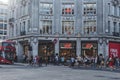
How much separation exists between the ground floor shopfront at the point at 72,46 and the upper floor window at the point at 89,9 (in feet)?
13.6

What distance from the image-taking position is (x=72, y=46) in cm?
5181

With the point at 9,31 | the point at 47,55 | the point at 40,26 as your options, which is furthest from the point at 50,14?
the point at 9,31

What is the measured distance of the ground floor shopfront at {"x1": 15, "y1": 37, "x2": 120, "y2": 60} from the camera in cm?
5013

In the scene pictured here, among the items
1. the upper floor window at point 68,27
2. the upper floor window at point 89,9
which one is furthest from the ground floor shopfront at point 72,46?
the upper floor window at point 89,9

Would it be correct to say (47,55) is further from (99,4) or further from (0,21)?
(0,21)

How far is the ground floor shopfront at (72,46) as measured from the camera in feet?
164

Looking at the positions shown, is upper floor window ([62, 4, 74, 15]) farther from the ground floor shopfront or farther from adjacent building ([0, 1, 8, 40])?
adjacent building ([0, 1, 8, 40])

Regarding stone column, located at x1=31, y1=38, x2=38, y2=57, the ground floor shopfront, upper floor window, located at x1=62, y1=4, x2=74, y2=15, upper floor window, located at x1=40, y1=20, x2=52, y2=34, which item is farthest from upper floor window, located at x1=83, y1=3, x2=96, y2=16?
stone column, located at x1=31, y1=38, x2=38, y2=57

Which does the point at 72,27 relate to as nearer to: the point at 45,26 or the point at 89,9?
the point at 89,9

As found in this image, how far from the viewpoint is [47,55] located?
52.3 metres

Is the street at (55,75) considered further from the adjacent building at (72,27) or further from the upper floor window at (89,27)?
the upper floor window at (89,27)

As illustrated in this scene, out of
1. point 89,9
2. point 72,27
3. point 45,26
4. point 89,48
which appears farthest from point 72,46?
point 89,9

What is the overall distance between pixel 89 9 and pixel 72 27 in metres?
3.93

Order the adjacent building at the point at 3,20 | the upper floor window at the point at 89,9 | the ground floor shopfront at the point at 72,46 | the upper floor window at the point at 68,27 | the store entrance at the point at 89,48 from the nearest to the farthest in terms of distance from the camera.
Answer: the ground floor shopfront at the point at 72,46 < the store entrance at the point at 89,48 < the upper floor window at the point at 89,9 < the upper floor window at the point at 68,27 < the adjacent building at the point at 3,20
